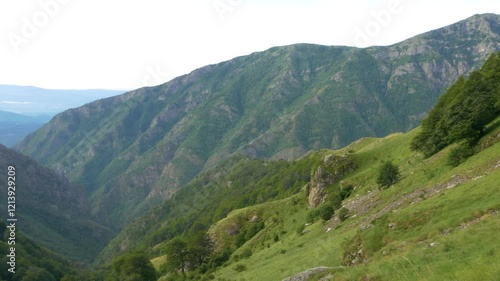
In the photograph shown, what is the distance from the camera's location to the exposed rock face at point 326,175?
75812mm

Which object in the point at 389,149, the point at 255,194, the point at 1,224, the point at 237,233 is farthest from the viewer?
the point at 255,194

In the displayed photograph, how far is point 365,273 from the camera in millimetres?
21062

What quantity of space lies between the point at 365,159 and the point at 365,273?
204 ft

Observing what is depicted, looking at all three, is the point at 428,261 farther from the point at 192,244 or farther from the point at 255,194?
the point at 255,194

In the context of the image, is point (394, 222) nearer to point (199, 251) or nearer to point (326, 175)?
point (326, 175)

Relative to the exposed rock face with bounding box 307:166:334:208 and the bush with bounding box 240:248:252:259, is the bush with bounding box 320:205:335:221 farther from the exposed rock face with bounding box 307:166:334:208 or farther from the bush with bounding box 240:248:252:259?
the bush with bounding box 240:248:252:259

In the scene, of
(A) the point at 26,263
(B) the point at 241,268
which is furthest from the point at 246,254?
(A) the point at 26,263

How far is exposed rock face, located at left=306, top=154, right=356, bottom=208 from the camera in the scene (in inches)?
2985

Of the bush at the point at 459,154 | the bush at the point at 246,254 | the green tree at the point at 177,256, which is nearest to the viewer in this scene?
the bush at the point at 459,154

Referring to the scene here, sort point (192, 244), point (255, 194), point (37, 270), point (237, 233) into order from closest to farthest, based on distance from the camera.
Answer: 1. point (192, 244)
2. point (237, 233)
3. point (37, 270)
4. point (255, 194)

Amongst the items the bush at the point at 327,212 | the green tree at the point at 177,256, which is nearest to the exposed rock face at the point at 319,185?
the bush at the point at 327,212

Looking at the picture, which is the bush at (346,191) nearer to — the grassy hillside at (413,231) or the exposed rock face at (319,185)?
the grassy hillside at (413,231)

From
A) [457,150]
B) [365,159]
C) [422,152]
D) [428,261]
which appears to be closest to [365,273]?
[428,261]

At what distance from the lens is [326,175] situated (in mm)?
77375
